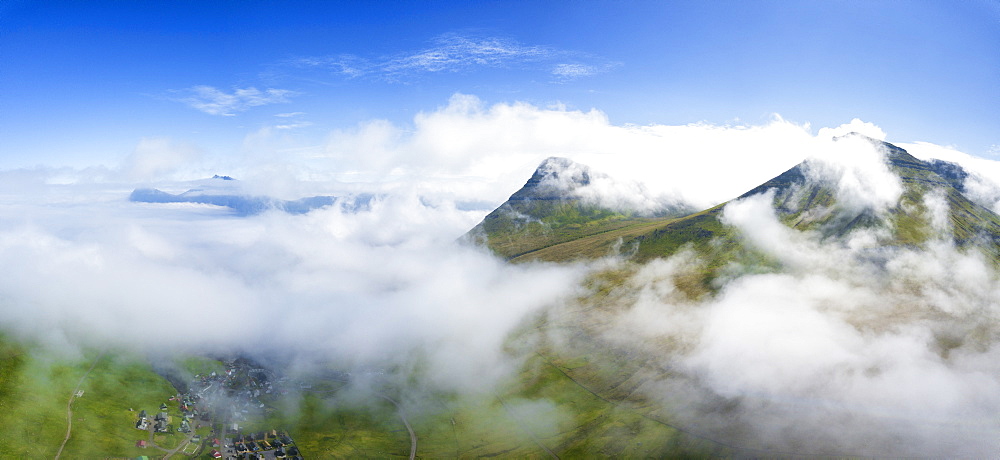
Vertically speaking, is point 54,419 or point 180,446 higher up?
point 54,419

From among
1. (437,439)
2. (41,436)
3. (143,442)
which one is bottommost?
(437,439)

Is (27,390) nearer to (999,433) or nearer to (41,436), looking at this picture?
(41,436)

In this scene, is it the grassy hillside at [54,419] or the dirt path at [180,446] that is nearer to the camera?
the grassy hillside at [54,419]

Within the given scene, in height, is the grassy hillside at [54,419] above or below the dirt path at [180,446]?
above

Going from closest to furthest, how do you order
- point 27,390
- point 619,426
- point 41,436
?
point 41,436 → point 27,390 → point 619,426

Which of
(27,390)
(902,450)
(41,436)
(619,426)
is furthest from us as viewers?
(619,426)

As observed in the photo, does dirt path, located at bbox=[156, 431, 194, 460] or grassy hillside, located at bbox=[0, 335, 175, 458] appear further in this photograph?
dirt path, located at bbox=[156, 431, 194, 460]

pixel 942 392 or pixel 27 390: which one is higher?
pixel 27 390

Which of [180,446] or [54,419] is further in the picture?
[180,446]

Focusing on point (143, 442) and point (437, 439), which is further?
point (437, 439)

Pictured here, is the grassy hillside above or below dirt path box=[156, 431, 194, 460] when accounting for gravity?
above

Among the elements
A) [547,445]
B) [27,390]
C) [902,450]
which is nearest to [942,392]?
[902,450]
